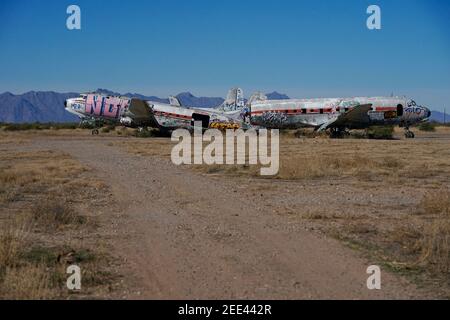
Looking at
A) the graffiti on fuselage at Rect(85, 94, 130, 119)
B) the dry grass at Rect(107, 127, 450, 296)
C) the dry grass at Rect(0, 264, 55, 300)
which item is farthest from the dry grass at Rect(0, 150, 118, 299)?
the graffiti on fuselage at Rect(85, 94, 130, 119)

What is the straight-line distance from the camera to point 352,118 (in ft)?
161

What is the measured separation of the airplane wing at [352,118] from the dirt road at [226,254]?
33.2m

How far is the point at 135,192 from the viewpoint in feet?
53.5

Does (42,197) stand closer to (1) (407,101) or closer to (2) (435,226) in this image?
(2) (435,226)

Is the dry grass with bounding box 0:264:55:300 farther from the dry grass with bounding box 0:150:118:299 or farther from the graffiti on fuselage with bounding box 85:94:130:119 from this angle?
the graffiti on fuselage with bounding box 85:94:130:119

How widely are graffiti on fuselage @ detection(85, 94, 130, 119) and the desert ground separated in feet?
106

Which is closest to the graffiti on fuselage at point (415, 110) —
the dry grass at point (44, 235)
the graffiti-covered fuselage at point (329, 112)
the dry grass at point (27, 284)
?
the graffiti-covered fuselage at point (329, 112)

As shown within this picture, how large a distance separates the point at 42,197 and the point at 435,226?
30.6 feet

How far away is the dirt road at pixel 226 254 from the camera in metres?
7.29

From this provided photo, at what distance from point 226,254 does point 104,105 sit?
44669mm

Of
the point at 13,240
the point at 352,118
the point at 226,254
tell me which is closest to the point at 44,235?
the point at 13,240

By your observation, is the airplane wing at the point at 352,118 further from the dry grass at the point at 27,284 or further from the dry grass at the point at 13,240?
the dry grass at the point at 27,284

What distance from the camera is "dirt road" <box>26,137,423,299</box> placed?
7.29 meters
